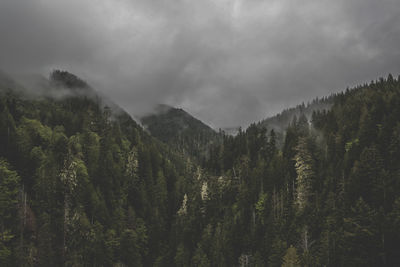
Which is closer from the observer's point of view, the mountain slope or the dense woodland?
the dense woodland

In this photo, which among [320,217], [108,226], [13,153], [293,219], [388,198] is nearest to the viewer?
[388,198]

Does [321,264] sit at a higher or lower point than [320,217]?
lower

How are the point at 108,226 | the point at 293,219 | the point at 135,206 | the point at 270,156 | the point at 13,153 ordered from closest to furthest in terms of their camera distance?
the point at 293,219 < the point at 13,153 < the point at 108,226 < the point at 135,206 < the point at 270,156

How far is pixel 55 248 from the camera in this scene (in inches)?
2840

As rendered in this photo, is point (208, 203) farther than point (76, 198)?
Yes

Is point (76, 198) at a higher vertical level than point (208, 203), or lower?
lower

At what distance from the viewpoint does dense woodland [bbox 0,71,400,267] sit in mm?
55844

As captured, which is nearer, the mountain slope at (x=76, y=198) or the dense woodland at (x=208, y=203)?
the dense woodland at (x=208, y=203)

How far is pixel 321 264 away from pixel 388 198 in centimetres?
1627

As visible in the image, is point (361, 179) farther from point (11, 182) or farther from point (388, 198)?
point (11, 182)

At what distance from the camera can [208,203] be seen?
97.6 m

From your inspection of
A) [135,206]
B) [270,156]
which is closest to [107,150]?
[135,206]

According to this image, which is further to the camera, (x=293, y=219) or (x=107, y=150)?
(x=107, y=150)

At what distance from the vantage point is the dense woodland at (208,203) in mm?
55844
